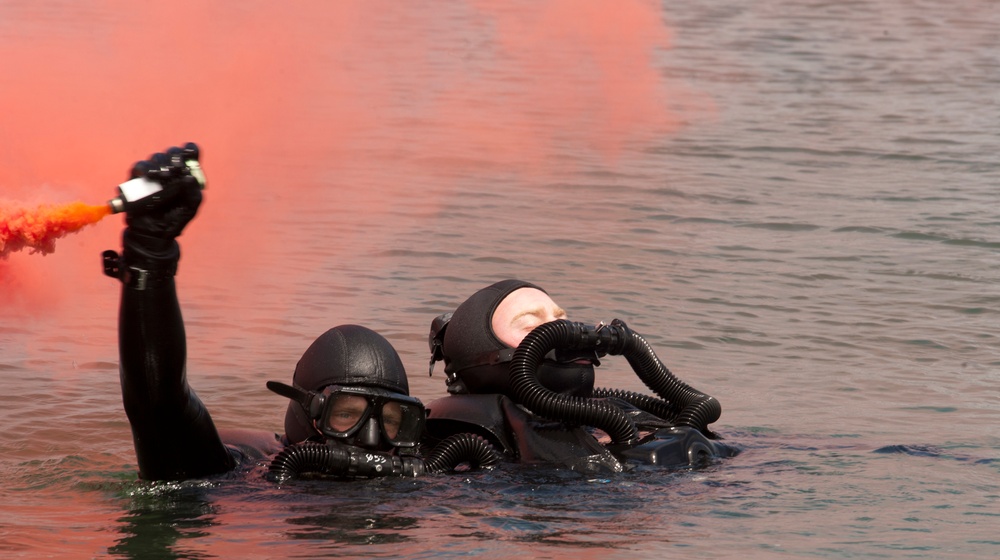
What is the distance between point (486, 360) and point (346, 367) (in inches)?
28.9

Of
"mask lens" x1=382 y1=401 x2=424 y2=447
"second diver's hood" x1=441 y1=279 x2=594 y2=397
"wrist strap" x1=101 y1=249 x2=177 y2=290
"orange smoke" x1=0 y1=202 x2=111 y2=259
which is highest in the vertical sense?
"orange smoke" x1=0 y1=202 x2=111 y2=259

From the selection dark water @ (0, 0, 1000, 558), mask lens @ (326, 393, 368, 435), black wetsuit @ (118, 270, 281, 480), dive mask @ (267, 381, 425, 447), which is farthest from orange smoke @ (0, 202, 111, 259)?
mask lens @ (326, 393, 368, 435)

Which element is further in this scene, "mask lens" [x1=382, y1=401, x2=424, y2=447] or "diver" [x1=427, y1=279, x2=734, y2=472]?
"diver" [x1=427, y1=279, x2=734, y2=472]

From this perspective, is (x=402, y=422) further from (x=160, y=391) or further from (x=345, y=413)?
(x=160, y=391)

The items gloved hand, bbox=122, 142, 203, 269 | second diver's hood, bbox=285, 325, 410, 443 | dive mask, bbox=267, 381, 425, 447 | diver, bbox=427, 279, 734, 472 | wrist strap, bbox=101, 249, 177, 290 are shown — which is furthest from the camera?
diver, bbox=427, 279, 734, 472

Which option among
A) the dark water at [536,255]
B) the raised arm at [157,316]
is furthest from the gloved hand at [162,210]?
the dark water at [536,255]

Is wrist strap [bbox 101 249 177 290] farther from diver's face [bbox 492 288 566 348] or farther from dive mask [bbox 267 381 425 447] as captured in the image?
diver's face [bbox 492 288 566 348]

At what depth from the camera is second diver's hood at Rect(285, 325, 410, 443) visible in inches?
221

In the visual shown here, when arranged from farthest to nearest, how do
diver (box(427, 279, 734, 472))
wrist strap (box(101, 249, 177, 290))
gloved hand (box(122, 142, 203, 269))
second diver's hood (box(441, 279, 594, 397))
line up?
second diver's hood (box(441, 279, 594, 397)), diver (box(427, 279, 734, 472)), wrist strap (box(101, 249, 177, 290)), gloved hand (box(122, 142, 203, 269))

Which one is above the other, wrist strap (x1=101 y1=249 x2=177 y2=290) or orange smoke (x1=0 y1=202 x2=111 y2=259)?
orange smoke (x1=0 y1=202 x2=111 y2=259)

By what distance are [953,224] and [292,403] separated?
28.8 ft

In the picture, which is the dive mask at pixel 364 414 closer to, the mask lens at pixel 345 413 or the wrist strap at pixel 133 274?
the mask lens at pixel 345 413

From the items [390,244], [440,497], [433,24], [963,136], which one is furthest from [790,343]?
[433,24]

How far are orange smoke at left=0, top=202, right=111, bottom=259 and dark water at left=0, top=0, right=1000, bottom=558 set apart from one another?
1.77 feet
